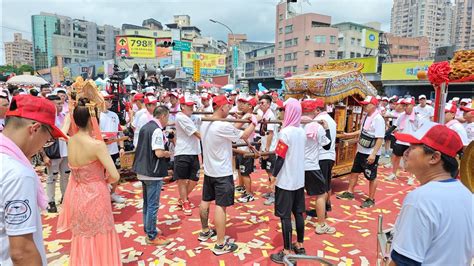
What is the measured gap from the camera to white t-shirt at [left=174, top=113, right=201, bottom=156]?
17.2ft

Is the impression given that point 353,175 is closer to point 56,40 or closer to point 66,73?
point 66,73

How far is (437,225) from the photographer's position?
5.39 ft

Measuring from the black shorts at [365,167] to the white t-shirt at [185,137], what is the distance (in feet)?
10.8

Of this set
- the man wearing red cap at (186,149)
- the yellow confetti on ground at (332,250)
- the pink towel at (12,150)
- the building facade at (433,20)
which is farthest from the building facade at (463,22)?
the pink towel at (12,150)

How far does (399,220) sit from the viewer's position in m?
1.83

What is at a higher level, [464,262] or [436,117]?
[436,117]

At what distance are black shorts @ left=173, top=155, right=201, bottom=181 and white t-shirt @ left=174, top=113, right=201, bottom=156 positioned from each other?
90 millimetres

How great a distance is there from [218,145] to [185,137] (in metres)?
1.35

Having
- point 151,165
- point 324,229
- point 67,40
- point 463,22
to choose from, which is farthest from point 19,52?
point 463,22

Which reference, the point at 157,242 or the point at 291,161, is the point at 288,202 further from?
the point at 157,242

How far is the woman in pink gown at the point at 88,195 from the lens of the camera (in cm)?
299

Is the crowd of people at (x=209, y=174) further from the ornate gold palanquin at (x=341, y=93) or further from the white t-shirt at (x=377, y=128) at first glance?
the ornate gold palanquin at (x=341, y=93)

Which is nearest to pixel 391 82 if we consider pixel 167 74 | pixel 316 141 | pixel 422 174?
pixel 167 74

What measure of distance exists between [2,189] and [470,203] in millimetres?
2490
